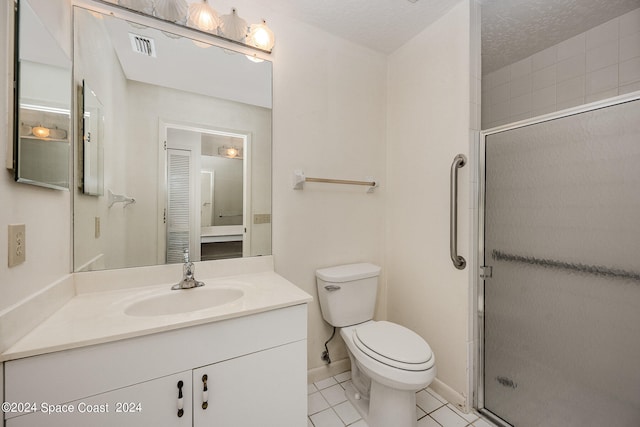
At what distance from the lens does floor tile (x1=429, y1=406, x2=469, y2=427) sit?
1.35 m

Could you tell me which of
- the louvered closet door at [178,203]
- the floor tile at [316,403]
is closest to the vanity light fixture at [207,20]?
the louvered closet door at [178,203]

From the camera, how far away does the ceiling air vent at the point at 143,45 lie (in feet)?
4.07

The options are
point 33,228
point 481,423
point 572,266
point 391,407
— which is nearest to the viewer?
point 33,228

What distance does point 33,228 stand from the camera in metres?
0.83

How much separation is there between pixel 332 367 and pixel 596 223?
1571 mm

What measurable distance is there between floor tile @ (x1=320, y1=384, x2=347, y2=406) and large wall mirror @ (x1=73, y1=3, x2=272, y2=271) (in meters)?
0.92

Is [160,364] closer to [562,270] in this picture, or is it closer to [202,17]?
[202,17]

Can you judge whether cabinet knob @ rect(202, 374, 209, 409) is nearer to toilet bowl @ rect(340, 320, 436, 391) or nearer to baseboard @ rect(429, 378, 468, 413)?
toilet bowl @ rect(340, 320, 436, 391)

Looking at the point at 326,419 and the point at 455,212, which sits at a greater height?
the point at 455,212

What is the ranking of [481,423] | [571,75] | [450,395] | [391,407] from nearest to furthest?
[391,407]
[481,423]
[450,395]
[571,75]

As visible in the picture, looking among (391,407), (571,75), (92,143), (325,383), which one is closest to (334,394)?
(325,383)

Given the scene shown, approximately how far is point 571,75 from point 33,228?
2975mm

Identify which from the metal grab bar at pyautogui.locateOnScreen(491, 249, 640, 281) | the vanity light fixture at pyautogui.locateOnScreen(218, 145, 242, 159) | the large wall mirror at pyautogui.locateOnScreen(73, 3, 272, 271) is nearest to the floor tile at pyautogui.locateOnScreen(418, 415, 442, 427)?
the metal grab bar at pyautogui.locateOnScreen(491, 249, 640, 281)

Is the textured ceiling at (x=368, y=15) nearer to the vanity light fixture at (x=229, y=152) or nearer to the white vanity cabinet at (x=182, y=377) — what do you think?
the vanity light fixture at (x=229, y=152)
